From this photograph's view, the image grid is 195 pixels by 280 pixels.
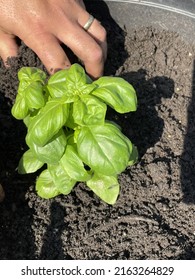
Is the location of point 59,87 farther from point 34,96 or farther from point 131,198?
point 131,198

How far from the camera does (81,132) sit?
1.18m

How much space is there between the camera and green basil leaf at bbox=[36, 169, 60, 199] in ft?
4.59

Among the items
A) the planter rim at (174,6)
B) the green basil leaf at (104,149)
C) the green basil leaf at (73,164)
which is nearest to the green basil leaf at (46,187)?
the green basil leaf at (73,164)

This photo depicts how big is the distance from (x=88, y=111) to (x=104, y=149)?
113mm

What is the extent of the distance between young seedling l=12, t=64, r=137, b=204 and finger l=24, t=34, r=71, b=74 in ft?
0.90

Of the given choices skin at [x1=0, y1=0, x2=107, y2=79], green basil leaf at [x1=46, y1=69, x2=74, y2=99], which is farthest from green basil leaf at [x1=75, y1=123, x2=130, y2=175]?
skin at [x1=0, y1=0, x2=107, y2=79]

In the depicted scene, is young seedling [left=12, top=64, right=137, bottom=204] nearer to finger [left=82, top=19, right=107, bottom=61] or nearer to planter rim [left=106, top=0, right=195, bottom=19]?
finger [left=82, top=19, right=107, bottom=61]

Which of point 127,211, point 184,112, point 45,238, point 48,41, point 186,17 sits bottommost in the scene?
point 45,238

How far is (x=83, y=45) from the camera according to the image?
1547 millimetres

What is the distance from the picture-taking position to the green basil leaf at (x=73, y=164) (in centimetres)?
125

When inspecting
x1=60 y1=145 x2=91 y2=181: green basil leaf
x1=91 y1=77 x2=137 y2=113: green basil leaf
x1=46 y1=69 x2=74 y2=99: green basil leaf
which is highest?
x1=91 y1=77 x2=137 y2=113: green basil leaf

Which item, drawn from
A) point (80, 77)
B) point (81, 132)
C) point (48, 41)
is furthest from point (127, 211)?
point (48, 41)

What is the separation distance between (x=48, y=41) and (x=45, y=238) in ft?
2.30
